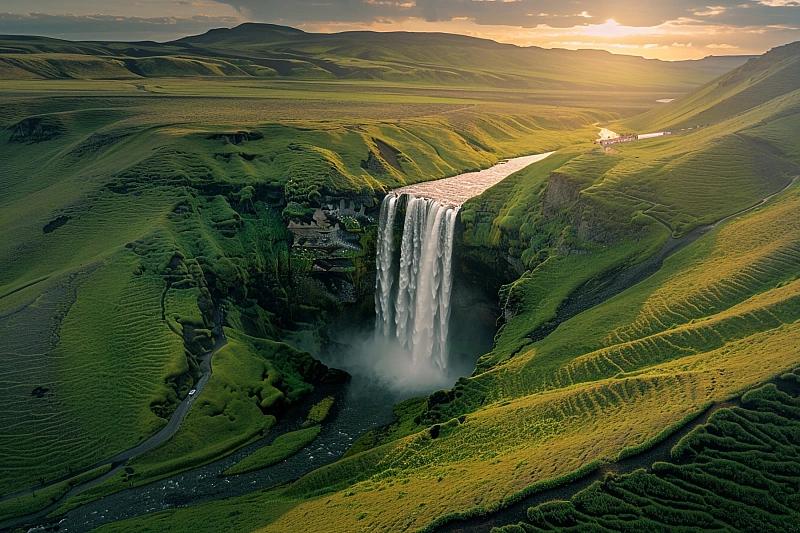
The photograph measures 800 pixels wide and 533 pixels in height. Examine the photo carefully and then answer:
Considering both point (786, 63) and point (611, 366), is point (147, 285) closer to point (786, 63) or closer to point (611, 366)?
point (611, 366)

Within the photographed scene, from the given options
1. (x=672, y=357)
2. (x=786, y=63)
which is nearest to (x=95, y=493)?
(x=672, y=357)

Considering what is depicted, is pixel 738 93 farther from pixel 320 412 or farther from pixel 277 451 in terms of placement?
pixel 277 451

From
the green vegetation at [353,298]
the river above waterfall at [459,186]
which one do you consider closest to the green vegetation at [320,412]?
the green vegetation at [353,298]

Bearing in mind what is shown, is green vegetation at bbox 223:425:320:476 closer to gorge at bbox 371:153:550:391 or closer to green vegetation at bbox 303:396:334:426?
green vegetation at bbox 303:396:334:426

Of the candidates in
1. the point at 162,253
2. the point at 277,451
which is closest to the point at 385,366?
the point at 277,451

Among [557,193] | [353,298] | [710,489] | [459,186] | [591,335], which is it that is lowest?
[353,298]

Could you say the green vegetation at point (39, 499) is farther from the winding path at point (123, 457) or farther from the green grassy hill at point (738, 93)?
the green grassy hill at point (738, 93)
